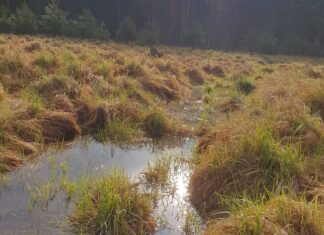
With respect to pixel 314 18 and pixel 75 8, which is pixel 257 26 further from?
pixel 75 8

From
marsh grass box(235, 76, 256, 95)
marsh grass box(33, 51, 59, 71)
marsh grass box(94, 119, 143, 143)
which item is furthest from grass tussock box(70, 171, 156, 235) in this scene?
marsh grass box(235, 76, 256, 95)

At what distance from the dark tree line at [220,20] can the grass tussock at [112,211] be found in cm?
2991

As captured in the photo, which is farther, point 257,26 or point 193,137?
point 257,26

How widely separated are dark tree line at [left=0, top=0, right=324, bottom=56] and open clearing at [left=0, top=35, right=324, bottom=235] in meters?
26.1

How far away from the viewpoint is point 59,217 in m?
4.15

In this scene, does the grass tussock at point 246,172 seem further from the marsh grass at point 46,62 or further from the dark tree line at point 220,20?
the dark tree line at point 220,20

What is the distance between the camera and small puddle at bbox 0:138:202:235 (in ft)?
13.3

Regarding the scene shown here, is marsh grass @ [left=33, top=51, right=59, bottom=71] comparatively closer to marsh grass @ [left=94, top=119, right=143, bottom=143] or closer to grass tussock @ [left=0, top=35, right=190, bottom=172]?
grass tussock @ [left=0, top=35, right=190, bottom=172]

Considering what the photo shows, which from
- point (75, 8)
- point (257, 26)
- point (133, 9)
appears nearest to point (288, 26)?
point (257, 26)

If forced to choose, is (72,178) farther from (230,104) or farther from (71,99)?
(230,104)

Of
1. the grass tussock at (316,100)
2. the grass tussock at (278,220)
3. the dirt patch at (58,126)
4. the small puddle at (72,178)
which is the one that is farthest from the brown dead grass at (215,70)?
the grass tussock at (278,220)

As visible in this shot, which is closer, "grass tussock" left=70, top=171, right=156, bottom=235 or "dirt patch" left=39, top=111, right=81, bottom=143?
"grass tussock" left=70, top=171, right=156, bottom=235

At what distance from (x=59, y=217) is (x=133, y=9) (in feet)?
131

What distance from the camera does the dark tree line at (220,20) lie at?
38.8 meters
